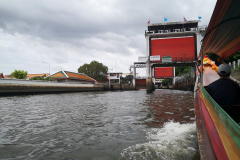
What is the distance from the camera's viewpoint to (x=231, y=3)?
274 cm

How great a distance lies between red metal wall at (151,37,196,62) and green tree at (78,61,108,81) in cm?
3110

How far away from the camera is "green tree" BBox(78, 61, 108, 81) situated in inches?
2144

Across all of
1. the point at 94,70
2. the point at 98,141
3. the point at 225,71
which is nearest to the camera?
the point at 225,71

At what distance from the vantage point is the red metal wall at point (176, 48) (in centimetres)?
2508

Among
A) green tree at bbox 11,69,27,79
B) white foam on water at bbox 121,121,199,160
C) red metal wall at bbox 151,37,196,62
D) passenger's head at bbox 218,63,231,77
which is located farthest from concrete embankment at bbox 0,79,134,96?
passenger's head at bbox 218,63,231,77

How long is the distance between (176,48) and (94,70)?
111ft

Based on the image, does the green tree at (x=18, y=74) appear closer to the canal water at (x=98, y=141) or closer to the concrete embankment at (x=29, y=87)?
the concrete embankment at (x=29, y=87)

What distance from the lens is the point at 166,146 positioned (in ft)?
10.2

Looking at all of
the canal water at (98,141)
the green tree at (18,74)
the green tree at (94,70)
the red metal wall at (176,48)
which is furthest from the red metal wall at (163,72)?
the canal water at (98,141)

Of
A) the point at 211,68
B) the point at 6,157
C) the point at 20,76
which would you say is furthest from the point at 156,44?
the point at 20,76

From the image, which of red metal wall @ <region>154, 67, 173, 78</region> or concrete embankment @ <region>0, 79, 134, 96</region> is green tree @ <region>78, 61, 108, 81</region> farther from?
red metal wall @ <region>154, 67, 173, 78</region>

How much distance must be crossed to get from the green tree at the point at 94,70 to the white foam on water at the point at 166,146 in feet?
169

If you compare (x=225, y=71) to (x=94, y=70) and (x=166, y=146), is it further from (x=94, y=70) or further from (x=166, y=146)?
(x=94, y=70)

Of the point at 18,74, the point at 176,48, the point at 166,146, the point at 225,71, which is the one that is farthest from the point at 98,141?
the point at 18,74
